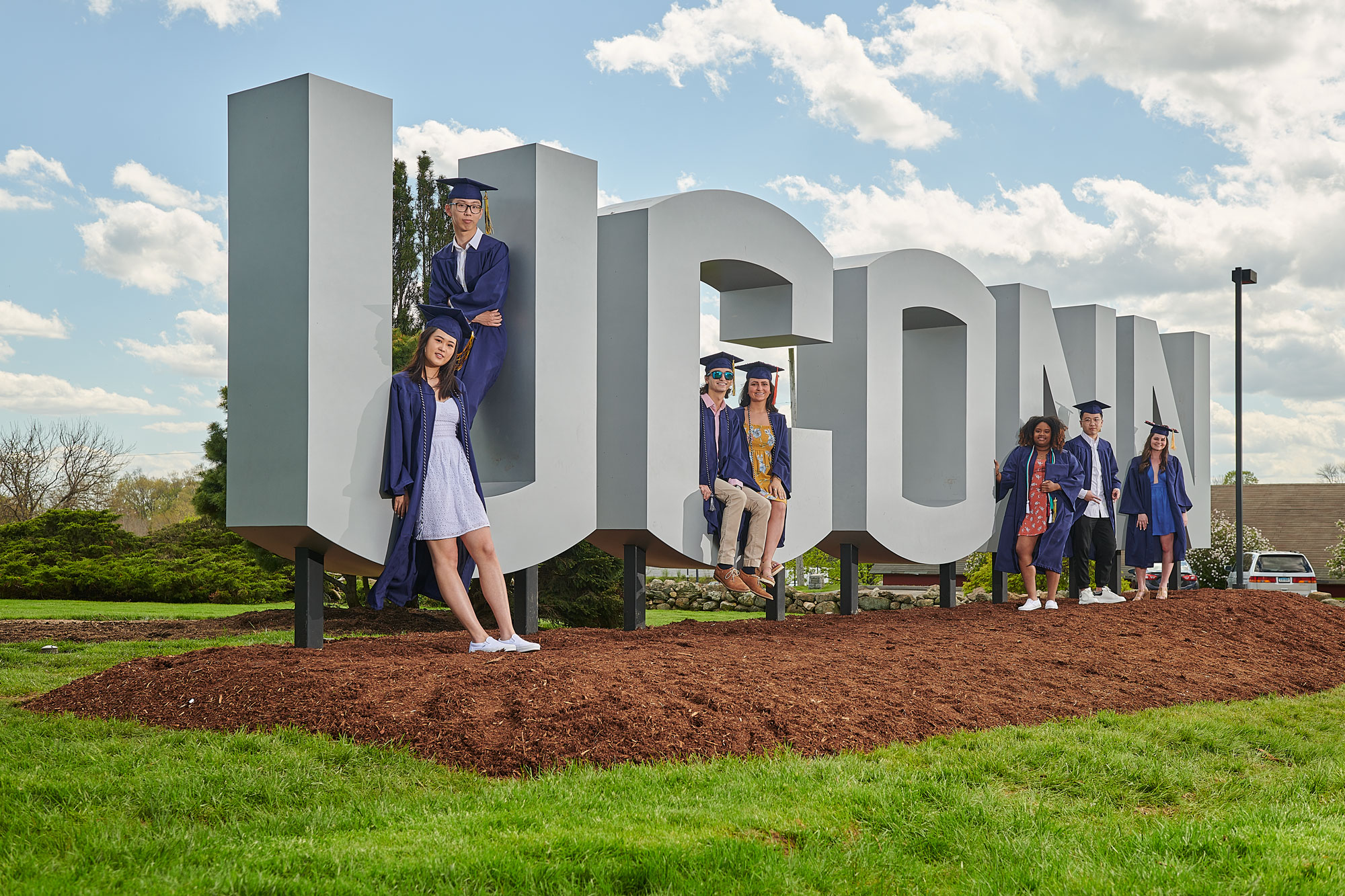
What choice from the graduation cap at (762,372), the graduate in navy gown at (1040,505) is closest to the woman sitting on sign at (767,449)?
the graduation cap at (762,372)

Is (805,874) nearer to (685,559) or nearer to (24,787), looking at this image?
(24,787)

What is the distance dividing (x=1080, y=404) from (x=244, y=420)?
32.8ft

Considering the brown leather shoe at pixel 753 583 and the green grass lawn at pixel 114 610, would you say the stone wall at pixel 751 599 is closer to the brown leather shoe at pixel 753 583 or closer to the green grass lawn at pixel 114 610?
the green grass lawn at pixel 114 610

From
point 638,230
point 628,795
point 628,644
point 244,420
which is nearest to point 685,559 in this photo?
point 628,644

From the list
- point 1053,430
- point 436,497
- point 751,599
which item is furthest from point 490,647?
point 751,599

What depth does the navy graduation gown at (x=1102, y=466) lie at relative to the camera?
13.4 m

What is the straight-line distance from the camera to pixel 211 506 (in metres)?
17.5

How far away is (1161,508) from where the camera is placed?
48.7 feet

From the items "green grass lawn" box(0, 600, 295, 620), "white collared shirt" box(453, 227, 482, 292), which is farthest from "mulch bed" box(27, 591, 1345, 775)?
"green grass lawn" box(0, 600, 295, 620)

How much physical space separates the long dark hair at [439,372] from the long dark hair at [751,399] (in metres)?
3.29

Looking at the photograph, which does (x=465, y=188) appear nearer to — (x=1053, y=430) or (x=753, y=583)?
(x=753, y=583)

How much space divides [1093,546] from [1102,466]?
4.87ft

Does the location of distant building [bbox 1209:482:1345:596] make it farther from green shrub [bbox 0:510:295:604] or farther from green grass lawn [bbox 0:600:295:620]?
green grass lawn [bbox 0:600:295:620]

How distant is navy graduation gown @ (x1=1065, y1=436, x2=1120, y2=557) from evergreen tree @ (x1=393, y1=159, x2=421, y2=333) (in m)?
15.0
